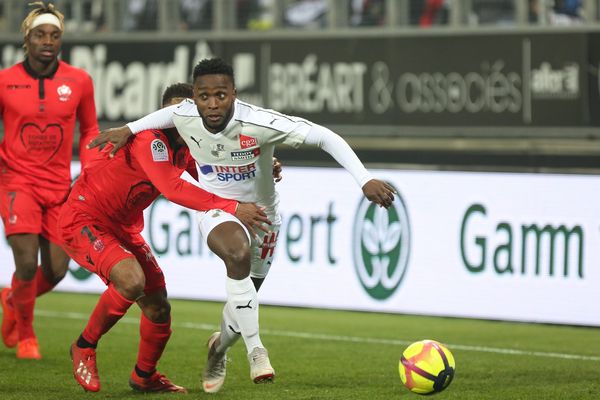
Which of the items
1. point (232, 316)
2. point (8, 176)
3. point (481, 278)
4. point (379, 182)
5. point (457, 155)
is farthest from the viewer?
point (457, 155)

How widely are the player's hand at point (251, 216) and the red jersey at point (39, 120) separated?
2.30 metres

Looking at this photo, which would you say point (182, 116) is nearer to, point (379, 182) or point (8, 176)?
point (379, 182)

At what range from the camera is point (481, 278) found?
11719 millimetres

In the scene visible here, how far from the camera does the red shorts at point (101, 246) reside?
25.3 ft

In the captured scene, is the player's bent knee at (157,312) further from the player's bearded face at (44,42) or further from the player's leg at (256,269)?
the player's bearded face at (44,42)

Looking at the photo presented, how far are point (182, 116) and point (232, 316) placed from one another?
1152 millimetres

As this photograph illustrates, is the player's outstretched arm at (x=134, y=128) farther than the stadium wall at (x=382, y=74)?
No

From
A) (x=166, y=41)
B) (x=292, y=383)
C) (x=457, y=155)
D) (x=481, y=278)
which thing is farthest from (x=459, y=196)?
(x=166, y=41)

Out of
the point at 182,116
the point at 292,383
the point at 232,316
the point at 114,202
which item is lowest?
the point at 292,383

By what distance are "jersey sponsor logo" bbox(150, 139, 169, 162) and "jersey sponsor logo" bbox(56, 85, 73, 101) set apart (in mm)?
2086

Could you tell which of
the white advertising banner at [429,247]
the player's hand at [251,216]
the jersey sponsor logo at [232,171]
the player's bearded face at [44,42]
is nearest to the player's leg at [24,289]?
the player's bearded face at [44,42]

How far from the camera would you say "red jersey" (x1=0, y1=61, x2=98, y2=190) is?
9445 millimetres

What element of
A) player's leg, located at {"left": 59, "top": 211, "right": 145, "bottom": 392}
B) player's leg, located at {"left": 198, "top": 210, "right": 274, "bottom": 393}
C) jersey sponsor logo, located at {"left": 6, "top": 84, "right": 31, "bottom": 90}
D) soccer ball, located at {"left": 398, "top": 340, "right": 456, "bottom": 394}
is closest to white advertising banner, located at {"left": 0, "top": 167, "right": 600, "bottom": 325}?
jersey sponsor logo, located at {"left": 6, "top": 84, "right": 31, "bottom": 90}

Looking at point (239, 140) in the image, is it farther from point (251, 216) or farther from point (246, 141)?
point (251, 216)
